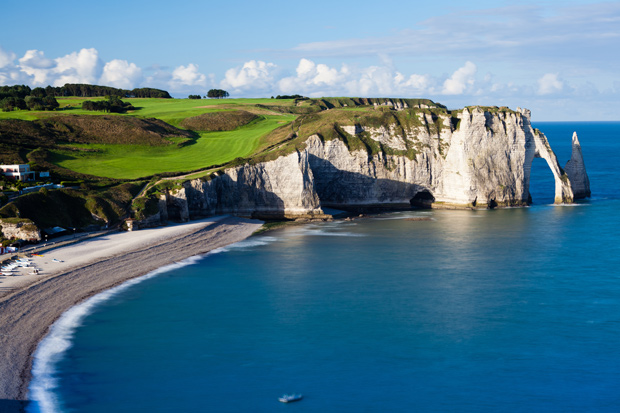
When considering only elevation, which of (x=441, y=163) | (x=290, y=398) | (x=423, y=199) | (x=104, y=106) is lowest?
(x=290, y=398)

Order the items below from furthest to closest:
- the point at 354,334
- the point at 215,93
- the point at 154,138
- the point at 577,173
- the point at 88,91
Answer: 1. the point at 215,93
2. the point at 88,91
3. the point at 154,138
4. the point at 577,173
5. the point at 354,334

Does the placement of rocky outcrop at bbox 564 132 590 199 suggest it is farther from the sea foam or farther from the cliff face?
the sea foam

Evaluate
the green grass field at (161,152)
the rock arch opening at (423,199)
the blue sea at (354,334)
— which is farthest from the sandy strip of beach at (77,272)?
the rock arch opening at (423,199)

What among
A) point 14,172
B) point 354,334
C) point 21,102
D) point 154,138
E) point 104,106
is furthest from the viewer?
point 104,106

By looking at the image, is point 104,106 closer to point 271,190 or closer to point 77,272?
point 271,190

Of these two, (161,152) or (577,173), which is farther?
(161,152)

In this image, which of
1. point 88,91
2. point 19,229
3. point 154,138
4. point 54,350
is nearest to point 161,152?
point 154,138
